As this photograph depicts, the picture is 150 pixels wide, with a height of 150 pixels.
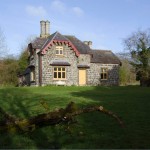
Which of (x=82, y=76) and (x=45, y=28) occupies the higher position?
(x=45, y=28)

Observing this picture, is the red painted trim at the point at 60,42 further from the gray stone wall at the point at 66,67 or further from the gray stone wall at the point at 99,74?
the gray stone wall at the point at 99,74

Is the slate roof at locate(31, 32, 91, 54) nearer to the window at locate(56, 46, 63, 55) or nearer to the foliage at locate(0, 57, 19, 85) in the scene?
the window at locate(56, 46, 63, 55)

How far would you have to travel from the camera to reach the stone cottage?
133ft

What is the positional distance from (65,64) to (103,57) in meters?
8.04

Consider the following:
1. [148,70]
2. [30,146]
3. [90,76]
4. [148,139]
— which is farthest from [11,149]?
[148,70]

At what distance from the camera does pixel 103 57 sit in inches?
1838

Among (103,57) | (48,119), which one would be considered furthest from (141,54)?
(48,119)

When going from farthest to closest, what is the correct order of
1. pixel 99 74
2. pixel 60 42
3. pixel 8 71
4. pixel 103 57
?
1. pixel 8 71
2. pixel 103 57
3. pixel 99 74
4. pixel 60 42

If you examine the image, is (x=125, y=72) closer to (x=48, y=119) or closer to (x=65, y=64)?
A: (x=65, y=64)

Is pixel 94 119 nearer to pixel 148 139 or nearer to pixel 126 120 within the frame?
pixel 126 120

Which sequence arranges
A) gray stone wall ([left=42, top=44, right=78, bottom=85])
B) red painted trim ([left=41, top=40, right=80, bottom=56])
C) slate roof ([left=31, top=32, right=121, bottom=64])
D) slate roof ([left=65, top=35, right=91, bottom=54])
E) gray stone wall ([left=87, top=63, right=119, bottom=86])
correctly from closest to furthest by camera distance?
red painted trim ([left=41, top=40, right=80, bottom=56])
gray stone wall ([left=42, top=44, right=78, bottom=85])
slate roof ([left=31, top=32, right=121, bottom=64])
slate roof ([left=65, top=35, right=91, bottom=54])
gray stone wall ([left=87, top=63, right=119, bottom=86])

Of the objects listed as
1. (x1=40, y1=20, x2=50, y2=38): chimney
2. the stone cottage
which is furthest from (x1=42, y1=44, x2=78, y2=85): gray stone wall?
(x1=40, y1=20, x2=50, y2=38): chimney

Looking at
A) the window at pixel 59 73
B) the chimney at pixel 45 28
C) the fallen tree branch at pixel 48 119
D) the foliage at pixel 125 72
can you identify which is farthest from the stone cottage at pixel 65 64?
the fallen tree branch at pixel 48 119

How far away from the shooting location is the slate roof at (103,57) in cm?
4531
